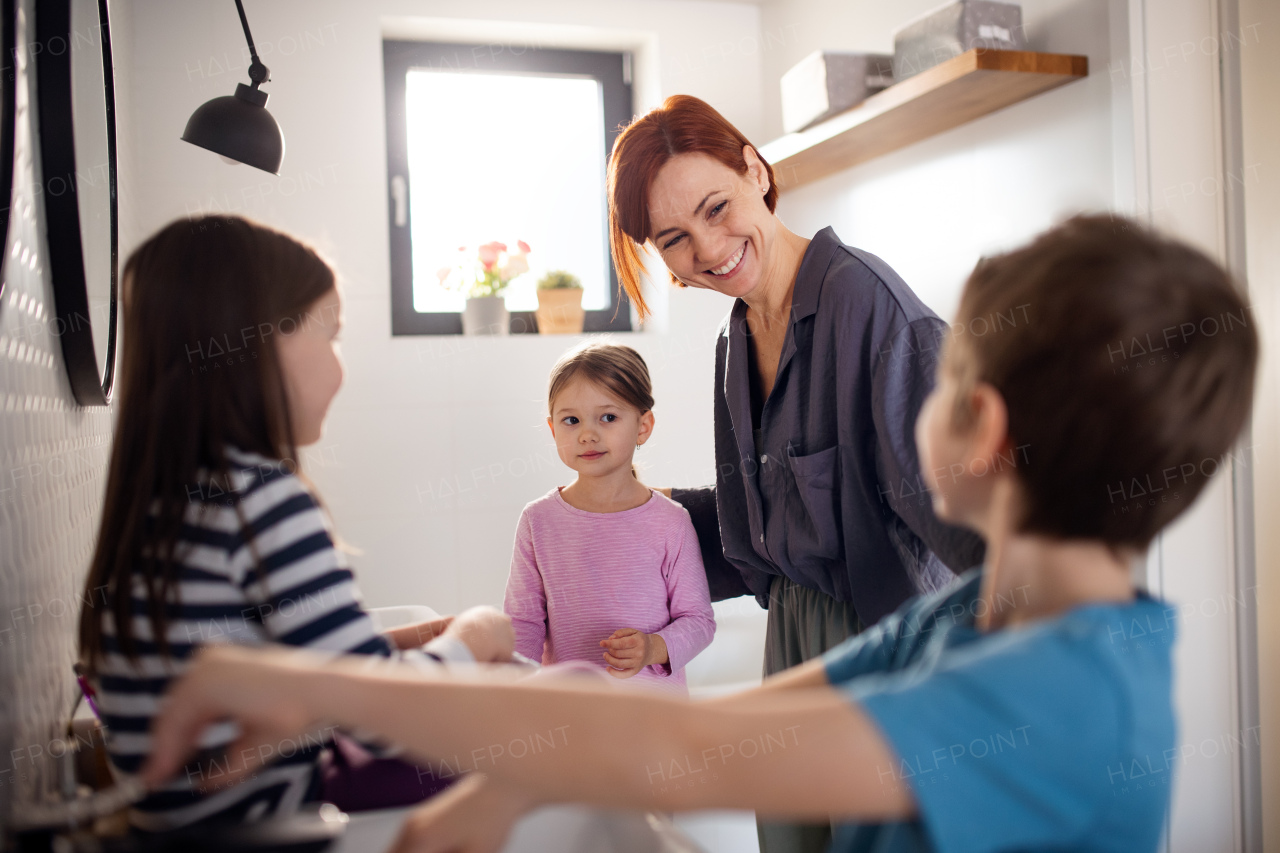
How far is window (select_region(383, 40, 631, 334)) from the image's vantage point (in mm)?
2518

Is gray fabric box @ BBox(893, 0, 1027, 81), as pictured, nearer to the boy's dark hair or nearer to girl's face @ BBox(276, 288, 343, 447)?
the boy's dark hair

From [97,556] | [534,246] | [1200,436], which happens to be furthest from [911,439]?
[534,246]

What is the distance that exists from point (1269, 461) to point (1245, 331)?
3.85ft

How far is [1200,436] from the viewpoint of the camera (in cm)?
52

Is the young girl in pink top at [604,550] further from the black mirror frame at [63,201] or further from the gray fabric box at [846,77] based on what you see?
the gray fabric box at [846,77]

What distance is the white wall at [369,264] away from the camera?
2.21 metres

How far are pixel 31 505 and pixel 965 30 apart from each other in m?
1.60

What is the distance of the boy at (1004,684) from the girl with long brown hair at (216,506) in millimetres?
153

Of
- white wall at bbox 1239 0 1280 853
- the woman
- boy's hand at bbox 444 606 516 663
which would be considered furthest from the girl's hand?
white wall at bbox 1239 0 1280 853

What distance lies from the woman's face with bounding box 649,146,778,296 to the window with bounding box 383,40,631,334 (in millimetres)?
1192

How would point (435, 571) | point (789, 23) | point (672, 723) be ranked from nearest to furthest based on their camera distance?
point (672, 723)
point (435, 571)
point (789, 23)

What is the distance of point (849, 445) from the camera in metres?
1.14

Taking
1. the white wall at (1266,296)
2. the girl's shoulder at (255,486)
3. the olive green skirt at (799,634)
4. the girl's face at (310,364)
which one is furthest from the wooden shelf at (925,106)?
the girl's shoulder at (255,486)

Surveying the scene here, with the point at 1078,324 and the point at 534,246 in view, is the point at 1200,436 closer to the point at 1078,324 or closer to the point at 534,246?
the point at 1078,324
